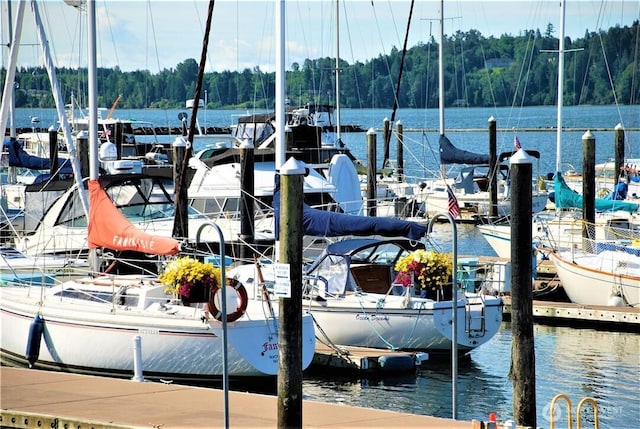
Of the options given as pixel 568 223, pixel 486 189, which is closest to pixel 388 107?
pixel 486 189

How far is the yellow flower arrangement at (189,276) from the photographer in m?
17.6

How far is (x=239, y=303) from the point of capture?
17.8 metres

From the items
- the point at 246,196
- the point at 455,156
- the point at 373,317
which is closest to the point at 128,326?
the point at 373,317

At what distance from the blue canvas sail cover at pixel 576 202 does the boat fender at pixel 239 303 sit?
746 inches

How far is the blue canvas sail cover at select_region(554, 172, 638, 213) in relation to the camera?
34250 millimetres

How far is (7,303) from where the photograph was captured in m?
20.2

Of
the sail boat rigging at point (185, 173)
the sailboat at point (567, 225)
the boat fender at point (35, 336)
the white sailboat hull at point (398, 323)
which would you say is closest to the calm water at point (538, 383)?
the white sailboat hull at point (398, 323)

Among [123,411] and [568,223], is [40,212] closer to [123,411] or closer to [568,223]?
[568,223]

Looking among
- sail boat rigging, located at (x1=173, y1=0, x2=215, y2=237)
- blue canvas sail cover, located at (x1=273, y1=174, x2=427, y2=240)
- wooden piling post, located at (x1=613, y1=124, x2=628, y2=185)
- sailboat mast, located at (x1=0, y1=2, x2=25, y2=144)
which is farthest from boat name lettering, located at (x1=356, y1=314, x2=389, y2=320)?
wooden piling post, located at (x1=613, y1=124, x2=628, y2=185)

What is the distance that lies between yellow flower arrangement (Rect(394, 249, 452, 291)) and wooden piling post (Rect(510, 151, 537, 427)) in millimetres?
5664

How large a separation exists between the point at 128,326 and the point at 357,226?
5.20m

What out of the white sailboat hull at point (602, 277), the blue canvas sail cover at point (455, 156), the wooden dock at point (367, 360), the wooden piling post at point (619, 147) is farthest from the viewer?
the blue canvas sail cover at point (455, 156)

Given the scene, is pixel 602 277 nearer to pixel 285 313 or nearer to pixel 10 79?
pixel 10 79

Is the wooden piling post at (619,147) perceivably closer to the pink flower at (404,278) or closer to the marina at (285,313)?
the marina at (285,313)
